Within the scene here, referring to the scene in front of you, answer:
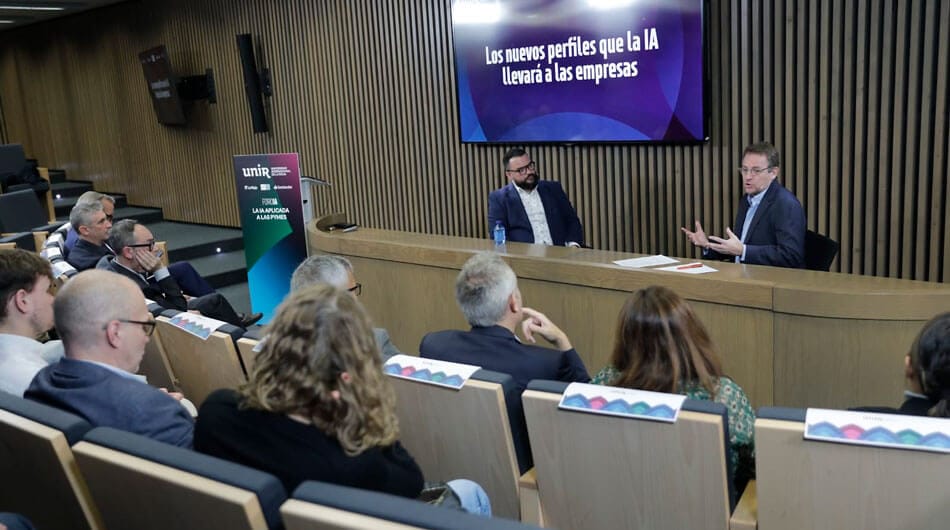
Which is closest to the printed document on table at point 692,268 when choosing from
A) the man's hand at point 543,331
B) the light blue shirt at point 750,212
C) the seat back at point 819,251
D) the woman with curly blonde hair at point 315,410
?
the light blue shirt at point 750,212

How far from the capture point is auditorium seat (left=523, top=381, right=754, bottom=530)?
1.88 metres

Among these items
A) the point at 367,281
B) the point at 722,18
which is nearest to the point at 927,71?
the point at 722,18

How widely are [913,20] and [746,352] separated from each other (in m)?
2.36

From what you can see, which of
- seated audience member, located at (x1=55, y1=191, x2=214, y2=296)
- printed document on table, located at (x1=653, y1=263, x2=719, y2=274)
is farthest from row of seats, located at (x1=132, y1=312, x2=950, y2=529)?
seated audience member, located at (x1=55, y1=191, x2=214, y2=296)

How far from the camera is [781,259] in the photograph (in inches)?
156

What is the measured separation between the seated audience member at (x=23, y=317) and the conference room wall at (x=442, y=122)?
13.5 feet

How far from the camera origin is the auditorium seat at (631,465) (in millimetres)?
1882

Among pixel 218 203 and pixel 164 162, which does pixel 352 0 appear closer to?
pixel 218 203

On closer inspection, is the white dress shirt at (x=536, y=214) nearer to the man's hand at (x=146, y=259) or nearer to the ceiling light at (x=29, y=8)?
the man's hand at (x=146, y=259)

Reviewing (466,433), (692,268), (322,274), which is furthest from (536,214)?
(466,433)

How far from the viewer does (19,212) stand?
8.42 meters

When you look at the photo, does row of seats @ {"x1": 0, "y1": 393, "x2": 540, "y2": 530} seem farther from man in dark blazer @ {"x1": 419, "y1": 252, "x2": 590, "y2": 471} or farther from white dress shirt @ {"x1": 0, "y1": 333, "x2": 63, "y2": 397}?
man in dark blazer @ {"x1": 419, "y1": 252, "x2": 590, "y2": 471}

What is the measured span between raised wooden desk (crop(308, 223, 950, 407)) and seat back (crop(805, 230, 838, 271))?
1.71ft

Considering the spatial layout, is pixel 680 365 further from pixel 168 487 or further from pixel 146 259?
pixel 146 259
